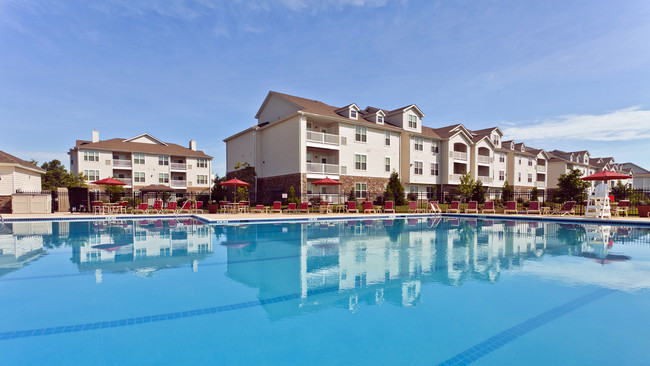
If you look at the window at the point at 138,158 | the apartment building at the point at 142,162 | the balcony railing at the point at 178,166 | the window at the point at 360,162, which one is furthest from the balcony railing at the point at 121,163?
the window at the point at 360,162

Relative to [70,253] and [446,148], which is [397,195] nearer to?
[446,148]

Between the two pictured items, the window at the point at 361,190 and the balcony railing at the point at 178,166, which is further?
the balcony railing at the point at 178,166

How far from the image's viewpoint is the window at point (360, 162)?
2823 cm

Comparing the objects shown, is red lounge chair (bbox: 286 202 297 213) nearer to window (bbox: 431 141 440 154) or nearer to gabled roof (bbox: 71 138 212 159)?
window (bbox: 431 141 440 154)

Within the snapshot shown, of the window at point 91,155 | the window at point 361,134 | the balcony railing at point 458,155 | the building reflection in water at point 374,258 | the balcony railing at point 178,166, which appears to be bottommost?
the building reflection in water at point 374,258

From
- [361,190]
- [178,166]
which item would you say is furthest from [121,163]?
[361,190]

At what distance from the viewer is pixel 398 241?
11.6 metres

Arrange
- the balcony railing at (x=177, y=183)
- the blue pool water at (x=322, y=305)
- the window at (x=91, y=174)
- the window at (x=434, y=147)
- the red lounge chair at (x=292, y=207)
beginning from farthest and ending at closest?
1. the balcony railing at (x=177, y=183)
2. the window at (x=91, y=174)
3. the window at (x=434, y=147)
4. the red lounge chair at (x=292, y=207)
5. the blue pool water at (x=322, y=305)

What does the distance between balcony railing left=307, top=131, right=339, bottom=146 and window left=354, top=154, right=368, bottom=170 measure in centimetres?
254

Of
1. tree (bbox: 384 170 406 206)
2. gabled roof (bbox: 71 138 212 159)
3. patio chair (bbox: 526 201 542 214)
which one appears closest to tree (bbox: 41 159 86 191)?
gabled roof (bbox: 71 138 212 159)

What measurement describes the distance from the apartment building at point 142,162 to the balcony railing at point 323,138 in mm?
24568

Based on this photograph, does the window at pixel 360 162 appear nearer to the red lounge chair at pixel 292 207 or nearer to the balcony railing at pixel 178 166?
the red lounge chair at pixel 292 207

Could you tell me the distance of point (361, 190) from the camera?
28.6m

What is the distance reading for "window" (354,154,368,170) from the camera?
28.2 meters
